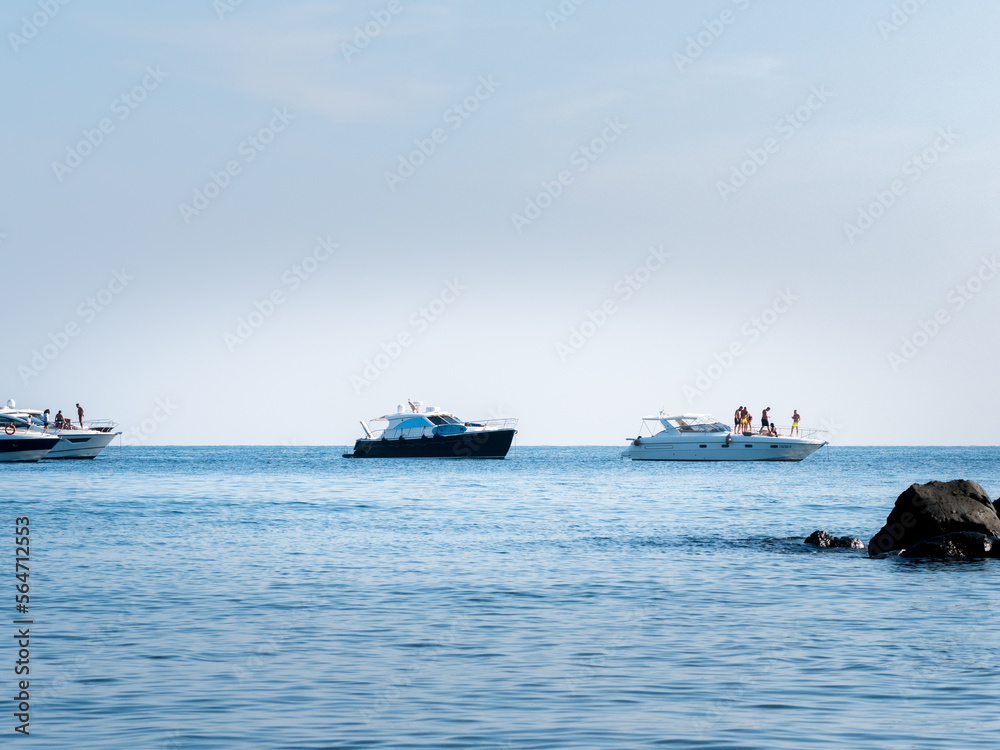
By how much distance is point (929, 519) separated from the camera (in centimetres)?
2442

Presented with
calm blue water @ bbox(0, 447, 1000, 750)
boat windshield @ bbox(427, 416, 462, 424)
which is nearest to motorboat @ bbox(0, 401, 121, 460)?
boat windshield @ bbox(427, 416, 462, 424)

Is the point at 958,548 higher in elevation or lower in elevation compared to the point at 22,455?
lower

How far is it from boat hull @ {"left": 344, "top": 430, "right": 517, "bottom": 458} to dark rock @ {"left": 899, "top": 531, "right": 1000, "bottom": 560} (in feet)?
237

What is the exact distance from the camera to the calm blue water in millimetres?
9703

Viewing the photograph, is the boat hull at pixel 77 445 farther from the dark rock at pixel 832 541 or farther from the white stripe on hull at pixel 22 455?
the dark rock at pixel 832 541

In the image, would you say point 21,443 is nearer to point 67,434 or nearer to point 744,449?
point 67,434

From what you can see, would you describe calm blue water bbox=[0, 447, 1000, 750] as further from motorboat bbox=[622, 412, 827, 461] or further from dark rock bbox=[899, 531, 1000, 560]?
motorboat bbox=[622, 412, 827, 461]

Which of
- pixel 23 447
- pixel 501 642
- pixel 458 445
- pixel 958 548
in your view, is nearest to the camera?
pixel 501 642

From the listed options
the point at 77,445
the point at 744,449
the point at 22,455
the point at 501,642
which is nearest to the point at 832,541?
the point at 501,642

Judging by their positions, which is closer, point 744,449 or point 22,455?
point 22,455

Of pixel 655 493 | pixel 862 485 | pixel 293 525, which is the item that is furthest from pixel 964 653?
pixel 862 485

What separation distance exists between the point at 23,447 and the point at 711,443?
175ft

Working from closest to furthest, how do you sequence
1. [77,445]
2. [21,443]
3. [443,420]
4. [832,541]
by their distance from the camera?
[832,541] → [21,443] → [77,445] → [443,420]

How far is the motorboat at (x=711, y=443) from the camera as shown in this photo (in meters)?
88.4
